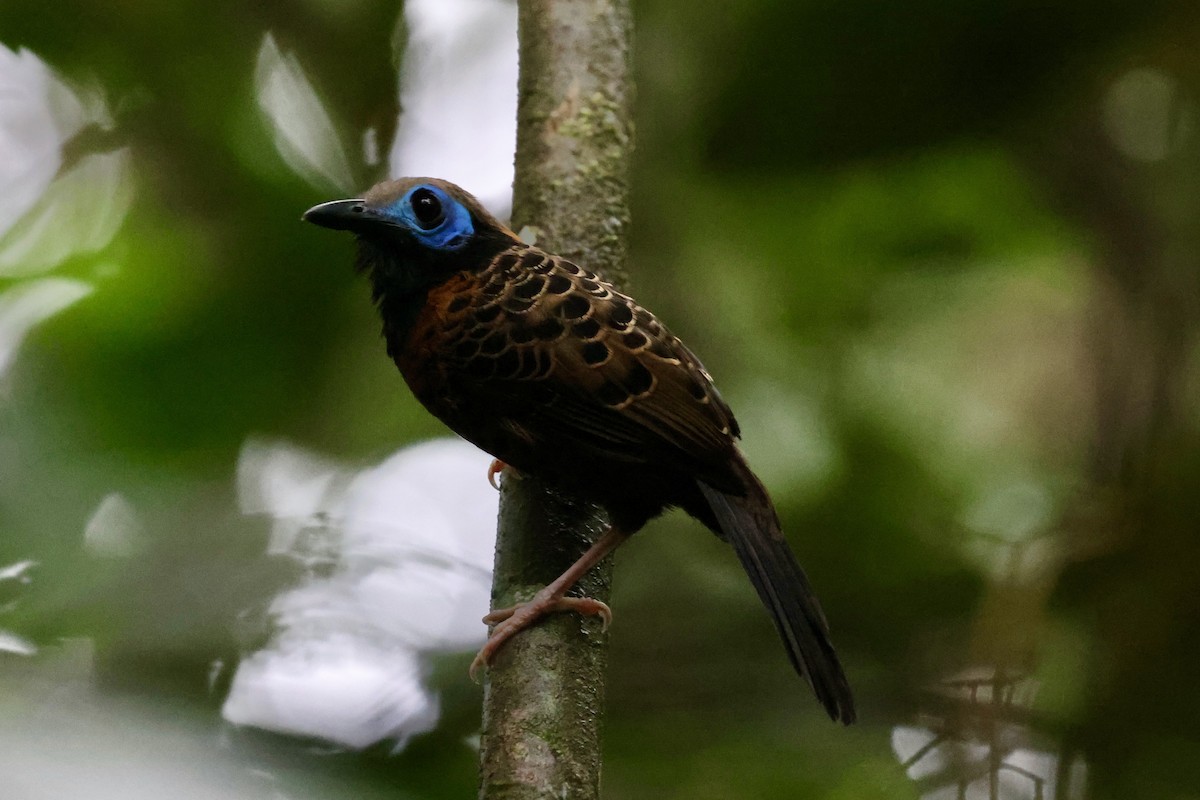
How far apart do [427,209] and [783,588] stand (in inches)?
45.1

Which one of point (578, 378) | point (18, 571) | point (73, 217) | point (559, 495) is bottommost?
point (18, 571)

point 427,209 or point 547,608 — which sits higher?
point 427,209

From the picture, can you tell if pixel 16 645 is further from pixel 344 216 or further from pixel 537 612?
pixel 344 216

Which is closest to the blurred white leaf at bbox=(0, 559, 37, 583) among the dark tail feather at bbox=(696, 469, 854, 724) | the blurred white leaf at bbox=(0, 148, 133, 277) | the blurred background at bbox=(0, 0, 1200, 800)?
the blurred background at bbox=(0, 0, 1200, 800)

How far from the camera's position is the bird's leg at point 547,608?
218 centimetres

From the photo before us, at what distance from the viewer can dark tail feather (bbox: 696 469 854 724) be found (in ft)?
7.27

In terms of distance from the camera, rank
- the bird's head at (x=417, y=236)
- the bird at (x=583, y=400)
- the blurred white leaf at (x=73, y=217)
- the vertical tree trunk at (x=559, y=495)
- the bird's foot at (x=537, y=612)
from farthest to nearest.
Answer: the blurred white leaf at (x=73, y=217) < the bird's head at (x=417, y=236) < the bird at (x=583, y=400) < the bird's foot at (x=537, y=612) < the vertical tree trunk at (x=559, y=495)

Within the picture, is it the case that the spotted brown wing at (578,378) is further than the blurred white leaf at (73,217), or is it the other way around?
the blurred white leaf at (73,217)

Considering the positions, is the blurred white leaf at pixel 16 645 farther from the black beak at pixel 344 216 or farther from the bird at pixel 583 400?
the black beak at pixel 344 216

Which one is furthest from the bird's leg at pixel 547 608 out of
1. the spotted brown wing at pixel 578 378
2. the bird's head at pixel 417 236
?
the bird's head at pixel 417 236

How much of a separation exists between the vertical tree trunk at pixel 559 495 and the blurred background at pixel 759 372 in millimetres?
362

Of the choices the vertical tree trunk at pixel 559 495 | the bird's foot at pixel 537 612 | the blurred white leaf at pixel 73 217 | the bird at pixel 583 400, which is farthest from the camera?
the blurred white leaf at pixel 73 217

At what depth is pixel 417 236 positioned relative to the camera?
100 inches

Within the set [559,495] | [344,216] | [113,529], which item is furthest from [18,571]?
[559,495]
